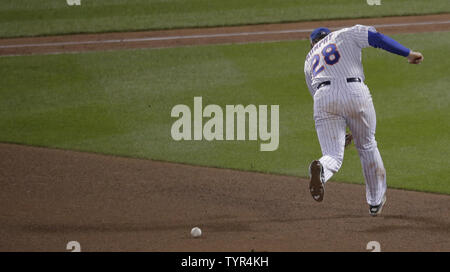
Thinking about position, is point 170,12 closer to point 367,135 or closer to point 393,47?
point 367,135

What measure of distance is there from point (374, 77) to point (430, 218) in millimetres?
6099

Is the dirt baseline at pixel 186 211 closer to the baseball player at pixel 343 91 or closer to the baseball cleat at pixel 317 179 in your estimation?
the baseball cleat at pixel 317 179

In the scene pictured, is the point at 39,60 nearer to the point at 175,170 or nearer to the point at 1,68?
the point at 1,68

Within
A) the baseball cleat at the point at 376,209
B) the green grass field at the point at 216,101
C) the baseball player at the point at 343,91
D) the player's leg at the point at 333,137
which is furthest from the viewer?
the green grass field at the point at 216,101

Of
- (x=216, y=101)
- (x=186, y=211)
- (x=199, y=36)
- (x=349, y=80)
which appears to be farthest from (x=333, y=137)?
(x=199, y=36)

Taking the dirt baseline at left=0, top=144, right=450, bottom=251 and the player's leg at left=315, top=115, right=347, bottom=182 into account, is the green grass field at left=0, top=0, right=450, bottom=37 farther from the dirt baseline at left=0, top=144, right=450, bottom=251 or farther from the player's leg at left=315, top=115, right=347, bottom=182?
the player's leg at left=315, top=115, right=347, bottom=182

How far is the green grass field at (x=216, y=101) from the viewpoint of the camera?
10.9 metres

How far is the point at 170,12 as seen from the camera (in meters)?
19.5

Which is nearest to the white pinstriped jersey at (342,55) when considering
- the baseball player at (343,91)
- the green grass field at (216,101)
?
the baseball player at (343,91)

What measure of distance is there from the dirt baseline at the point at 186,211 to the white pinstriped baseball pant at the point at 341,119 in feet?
2.23

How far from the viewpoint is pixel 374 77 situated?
555 inches

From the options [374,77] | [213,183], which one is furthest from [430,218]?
[374,77]

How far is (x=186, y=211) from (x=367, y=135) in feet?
6.69

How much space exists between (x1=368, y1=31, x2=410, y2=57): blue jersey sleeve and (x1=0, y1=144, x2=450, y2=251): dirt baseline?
1.68 metres
